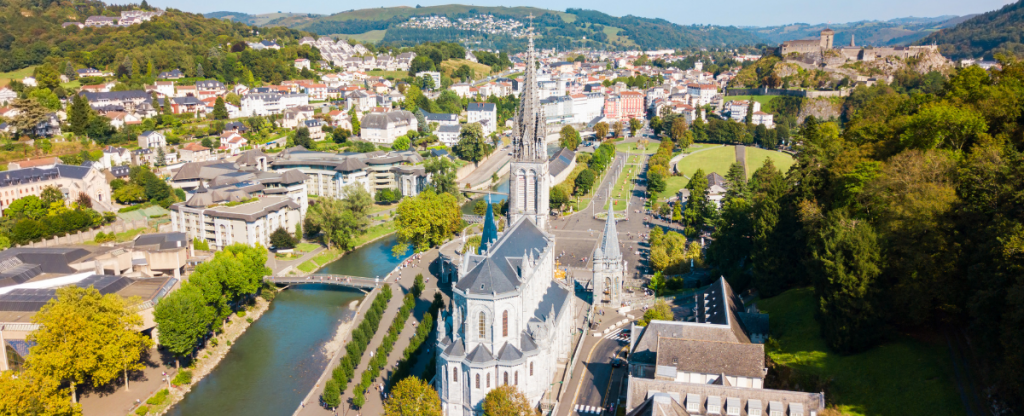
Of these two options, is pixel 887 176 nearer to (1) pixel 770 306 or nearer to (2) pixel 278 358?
(1) pixel 770 306

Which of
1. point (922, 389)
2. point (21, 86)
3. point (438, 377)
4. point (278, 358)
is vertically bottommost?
point (278, 358)

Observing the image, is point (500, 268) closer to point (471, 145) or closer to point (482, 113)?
point (471, 145)

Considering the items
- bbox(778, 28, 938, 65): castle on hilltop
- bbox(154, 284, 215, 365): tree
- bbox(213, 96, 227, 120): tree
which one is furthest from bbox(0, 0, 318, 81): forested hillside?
bbox(778, 28, 938, 65): castle on hilltop

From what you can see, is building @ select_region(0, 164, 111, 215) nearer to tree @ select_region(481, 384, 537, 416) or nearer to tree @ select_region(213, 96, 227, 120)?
tree @ select_region(213, 96, 227, 120)

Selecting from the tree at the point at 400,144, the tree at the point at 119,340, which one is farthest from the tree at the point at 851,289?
the tree at the point at 400,144

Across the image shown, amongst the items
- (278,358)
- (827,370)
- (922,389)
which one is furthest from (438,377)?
(922,389)

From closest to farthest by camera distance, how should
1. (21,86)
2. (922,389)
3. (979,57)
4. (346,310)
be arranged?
(922,389)
(346,310)
(21,86)
(979,57)
